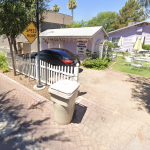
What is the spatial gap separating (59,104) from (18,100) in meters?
2.14

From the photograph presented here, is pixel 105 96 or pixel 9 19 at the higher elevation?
pixel 9 19

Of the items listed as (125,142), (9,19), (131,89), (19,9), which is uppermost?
(19,9)

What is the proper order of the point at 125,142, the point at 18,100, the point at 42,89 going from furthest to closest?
1. the point at 42,89
2. the point at 18,100
3. the point at 125,142

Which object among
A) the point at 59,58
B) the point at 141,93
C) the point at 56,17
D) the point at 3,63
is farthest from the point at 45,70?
the point at 56,17

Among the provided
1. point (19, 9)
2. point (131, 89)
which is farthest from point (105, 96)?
point (19, 9)

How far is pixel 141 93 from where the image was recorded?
4910mm

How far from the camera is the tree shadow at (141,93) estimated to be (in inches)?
158

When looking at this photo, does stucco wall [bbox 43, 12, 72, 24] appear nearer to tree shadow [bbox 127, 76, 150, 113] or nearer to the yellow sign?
the yellow sign

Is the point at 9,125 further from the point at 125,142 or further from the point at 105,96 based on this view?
the point at 105,96

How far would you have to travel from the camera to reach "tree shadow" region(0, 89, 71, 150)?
7.92ft

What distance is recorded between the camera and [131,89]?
5.30 meters

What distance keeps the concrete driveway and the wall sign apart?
15.6 feet

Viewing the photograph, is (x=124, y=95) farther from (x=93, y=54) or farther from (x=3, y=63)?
(x=3, y=63)

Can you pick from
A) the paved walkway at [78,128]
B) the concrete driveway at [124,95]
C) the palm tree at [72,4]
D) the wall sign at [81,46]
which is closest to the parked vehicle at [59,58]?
the concrete driveway at [124,95]
